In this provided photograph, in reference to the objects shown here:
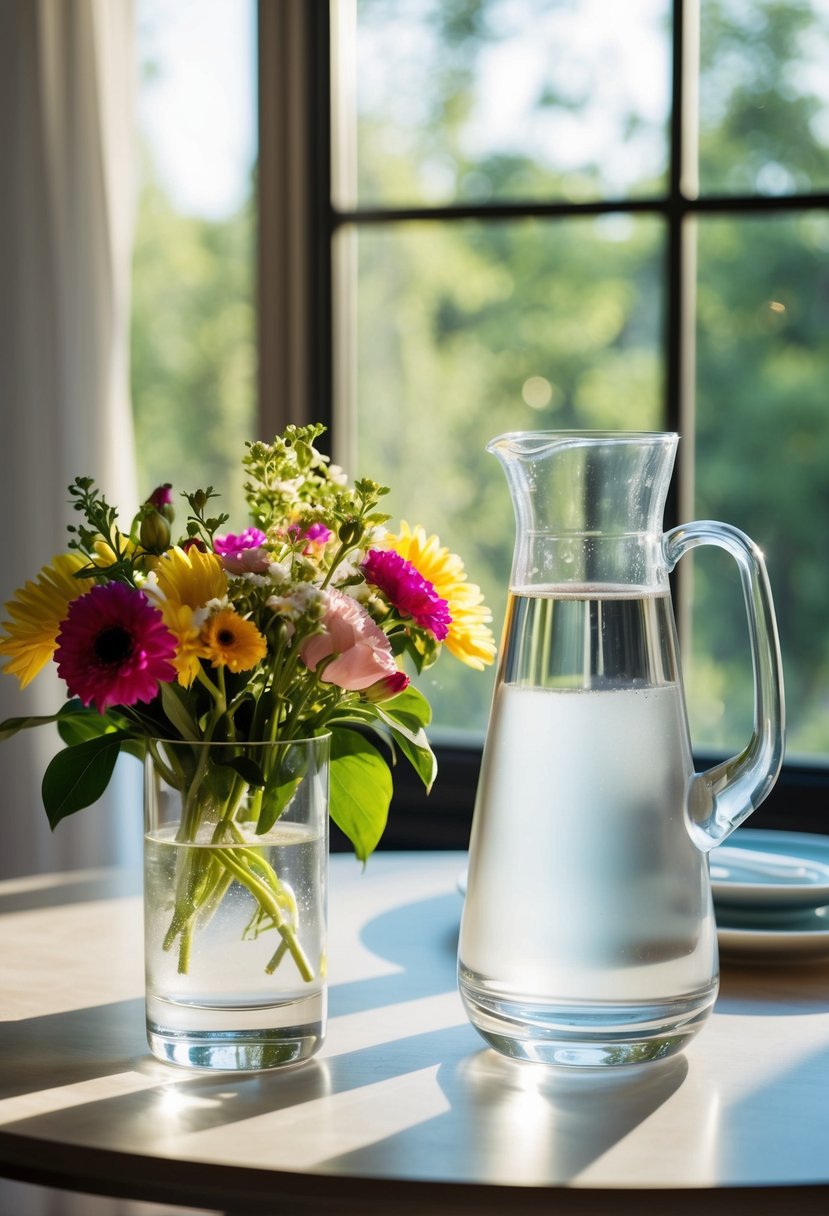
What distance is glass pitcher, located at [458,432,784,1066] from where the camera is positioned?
2.48 ft

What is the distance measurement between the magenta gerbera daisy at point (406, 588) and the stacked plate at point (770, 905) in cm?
35

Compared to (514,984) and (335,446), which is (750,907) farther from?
(335,446)

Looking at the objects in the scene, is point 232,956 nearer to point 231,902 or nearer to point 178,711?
point 231,902

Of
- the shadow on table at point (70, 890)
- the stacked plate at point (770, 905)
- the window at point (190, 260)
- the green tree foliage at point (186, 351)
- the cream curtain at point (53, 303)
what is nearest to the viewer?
the stacked plate at point (770, 905)

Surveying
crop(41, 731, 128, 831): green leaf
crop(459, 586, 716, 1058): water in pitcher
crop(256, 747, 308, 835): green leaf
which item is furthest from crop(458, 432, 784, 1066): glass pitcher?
crop(41, 731, 128, 831): green leaf

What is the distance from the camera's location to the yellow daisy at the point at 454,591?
0.87m

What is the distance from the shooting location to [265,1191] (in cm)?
66

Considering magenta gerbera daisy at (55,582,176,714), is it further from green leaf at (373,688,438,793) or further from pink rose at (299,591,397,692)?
green leaf at (373,688,438,793)

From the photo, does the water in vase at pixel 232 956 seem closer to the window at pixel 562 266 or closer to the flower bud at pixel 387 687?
the flower bud at pixel 387 687

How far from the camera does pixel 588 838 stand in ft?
2.48

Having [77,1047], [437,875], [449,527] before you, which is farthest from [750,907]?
[449,527]

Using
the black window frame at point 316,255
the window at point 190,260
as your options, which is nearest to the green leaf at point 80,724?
the black window frame at point 316,255

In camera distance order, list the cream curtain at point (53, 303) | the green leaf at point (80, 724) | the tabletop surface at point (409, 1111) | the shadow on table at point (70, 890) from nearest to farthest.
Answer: the tabletop surface at point (409, 1111) < the green leaf at point (80, 724) < the shadow on table at point (70, 890) < the cream curtain at point (53, 303)

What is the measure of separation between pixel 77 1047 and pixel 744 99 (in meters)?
2.05
